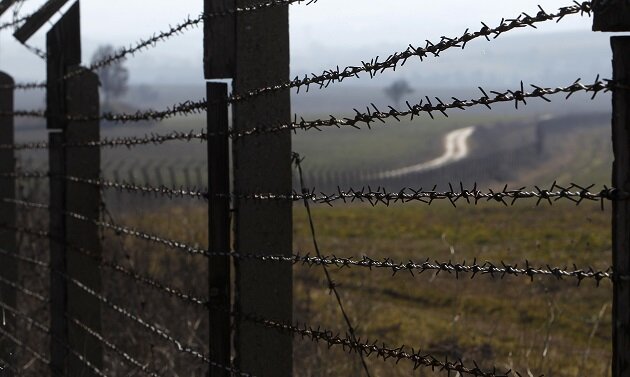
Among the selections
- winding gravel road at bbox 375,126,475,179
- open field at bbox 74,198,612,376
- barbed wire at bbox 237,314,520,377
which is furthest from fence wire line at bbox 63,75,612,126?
winding gravel road at bbox 375,126,475,179

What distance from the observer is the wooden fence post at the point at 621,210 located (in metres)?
1.96

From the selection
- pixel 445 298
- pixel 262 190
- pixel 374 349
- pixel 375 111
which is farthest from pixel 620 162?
pixel 445 298

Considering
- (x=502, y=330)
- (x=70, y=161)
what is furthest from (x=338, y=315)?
(x=70, y=161)

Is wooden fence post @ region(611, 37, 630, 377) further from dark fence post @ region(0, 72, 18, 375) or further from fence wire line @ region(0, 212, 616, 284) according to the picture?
dark fence post @ region(0, 72, 18, 375)

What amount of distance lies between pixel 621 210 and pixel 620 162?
3.5 inches

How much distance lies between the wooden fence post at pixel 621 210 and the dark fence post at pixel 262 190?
143 centimetres

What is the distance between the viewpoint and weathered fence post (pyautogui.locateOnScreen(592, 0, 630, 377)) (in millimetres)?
1953

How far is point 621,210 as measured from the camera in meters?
1.96

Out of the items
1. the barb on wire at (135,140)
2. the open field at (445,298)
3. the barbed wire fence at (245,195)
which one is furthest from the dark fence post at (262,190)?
the open field at (445,298)

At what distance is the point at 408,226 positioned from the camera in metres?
22.2

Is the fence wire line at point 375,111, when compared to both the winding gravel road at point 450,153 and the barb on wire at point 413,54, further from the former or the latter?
the winding gravel road at point 450,153

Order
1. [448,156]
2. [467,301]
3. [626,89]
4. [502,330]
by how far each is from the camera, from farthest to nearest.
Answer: [448,156] < [467,301] < [502,330] < [626,89]

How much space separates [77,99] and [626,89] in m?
3.58

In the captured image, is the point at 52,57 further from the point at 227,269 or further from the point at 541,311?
the point at 541,311
